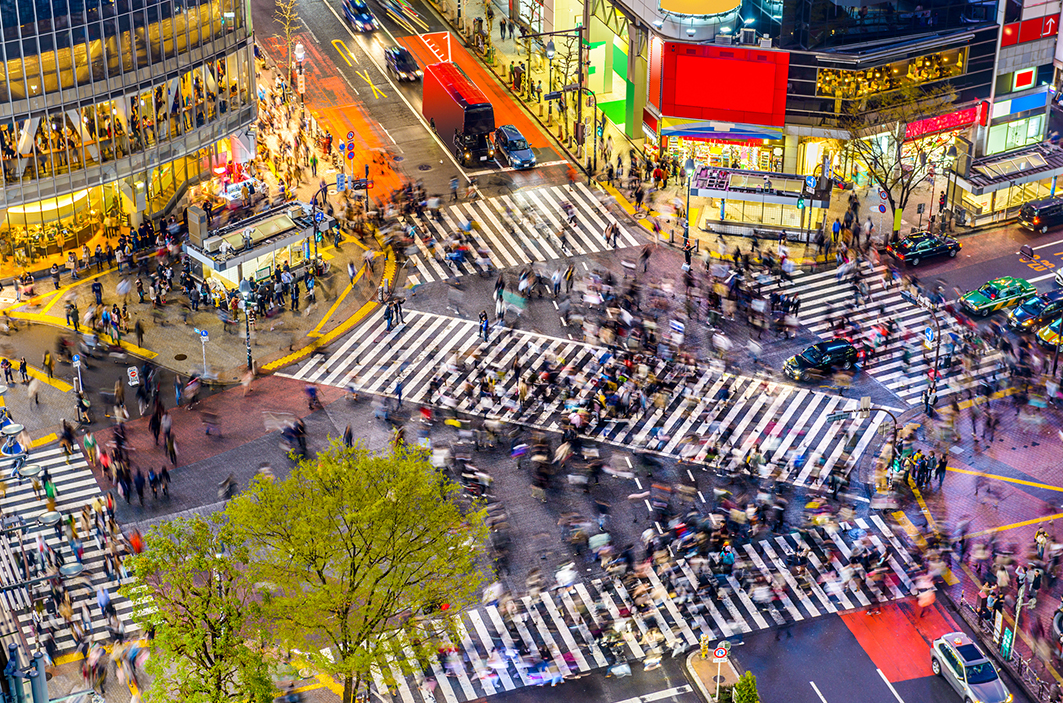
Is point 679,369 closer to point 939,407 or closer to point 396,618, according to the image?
point 939,407

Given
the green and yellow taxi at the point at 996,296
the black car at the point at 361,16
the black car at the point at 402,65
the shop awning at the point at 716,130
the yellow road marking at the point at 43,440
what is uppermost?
the black car at the point at 361,16

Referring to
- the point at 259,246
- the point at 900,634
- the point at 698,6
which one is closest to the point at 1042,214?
the point at 698,6

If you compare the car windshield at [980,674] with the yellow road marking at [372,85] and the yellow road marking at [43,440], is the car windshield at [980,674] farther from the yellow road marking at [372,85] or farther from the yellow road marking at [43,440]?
the yellow road marking at [372,85]

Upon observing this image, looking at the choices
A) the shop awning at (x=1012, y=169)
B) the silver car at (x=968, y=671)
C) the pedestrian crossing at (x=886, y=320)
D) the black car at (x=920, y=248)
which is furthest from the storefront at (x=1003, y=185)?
the silver car at (x=968, y=671)

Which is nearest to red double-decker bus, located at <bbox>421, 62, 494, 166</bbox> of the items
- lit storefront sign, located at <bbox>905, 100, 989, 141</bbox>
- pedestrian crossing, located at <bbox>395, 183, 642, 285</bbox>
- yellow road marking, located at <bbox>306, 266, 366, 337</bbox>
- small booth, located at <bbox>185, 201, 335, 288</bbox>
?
pedestrian crossing, located at <bbox>395, 183, 642, 285</bbox>

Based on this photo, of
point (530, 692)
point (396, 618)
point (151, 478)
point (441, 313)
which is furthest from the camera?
point (441, 313)

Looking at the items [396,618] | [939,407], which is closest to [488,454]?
[396,618]

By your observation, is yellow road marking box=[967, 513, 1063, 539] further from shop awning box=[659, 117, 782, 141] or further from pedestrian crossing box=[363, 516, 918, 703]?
shop awning box=[659, 117, 782, 141]
